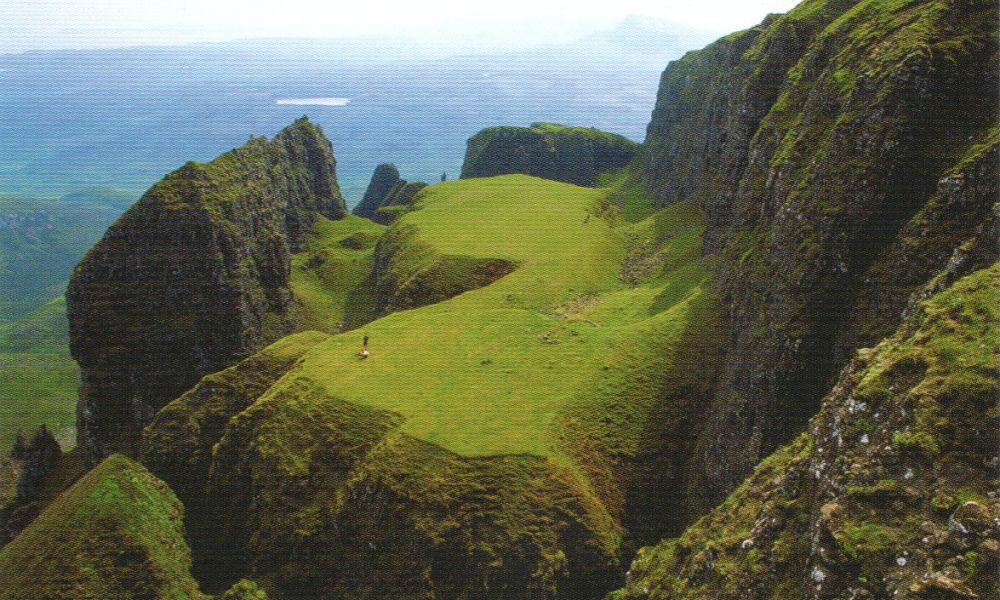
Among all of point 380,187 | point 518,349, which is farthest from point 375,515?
point 380,187

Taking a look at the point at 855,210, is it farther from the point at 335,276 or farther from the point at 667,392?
the point at 335,276

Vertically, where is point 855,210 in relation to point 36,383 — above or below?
above

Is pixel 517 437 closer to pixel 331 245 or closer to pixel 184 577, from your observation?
pixel 184 577

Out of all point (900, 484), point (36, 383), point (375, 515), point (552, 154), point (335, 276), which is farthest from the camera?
point (552, 154)

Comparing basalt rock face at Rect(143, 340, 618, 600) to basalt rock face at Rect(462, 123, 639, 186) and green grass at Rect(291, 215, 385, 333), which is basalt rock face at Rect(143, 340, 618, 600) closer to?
green grass at Rect(291, 215, 385, 333)

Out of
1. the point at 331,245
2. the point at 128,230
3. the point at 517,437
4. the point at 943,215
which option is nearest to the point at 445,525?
the point at 517,437

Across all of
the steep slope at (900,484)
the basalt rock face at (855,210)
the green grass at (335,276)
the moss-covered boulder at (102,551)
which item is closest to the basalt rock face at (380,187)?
the green grass at (335,276)

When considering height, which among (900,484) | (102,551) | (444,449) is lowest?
(102,551)

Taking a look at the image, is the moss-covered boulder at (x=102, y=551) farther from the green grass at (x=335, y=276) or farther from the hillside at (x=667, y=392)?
the green grass at (x=335, y=276)
